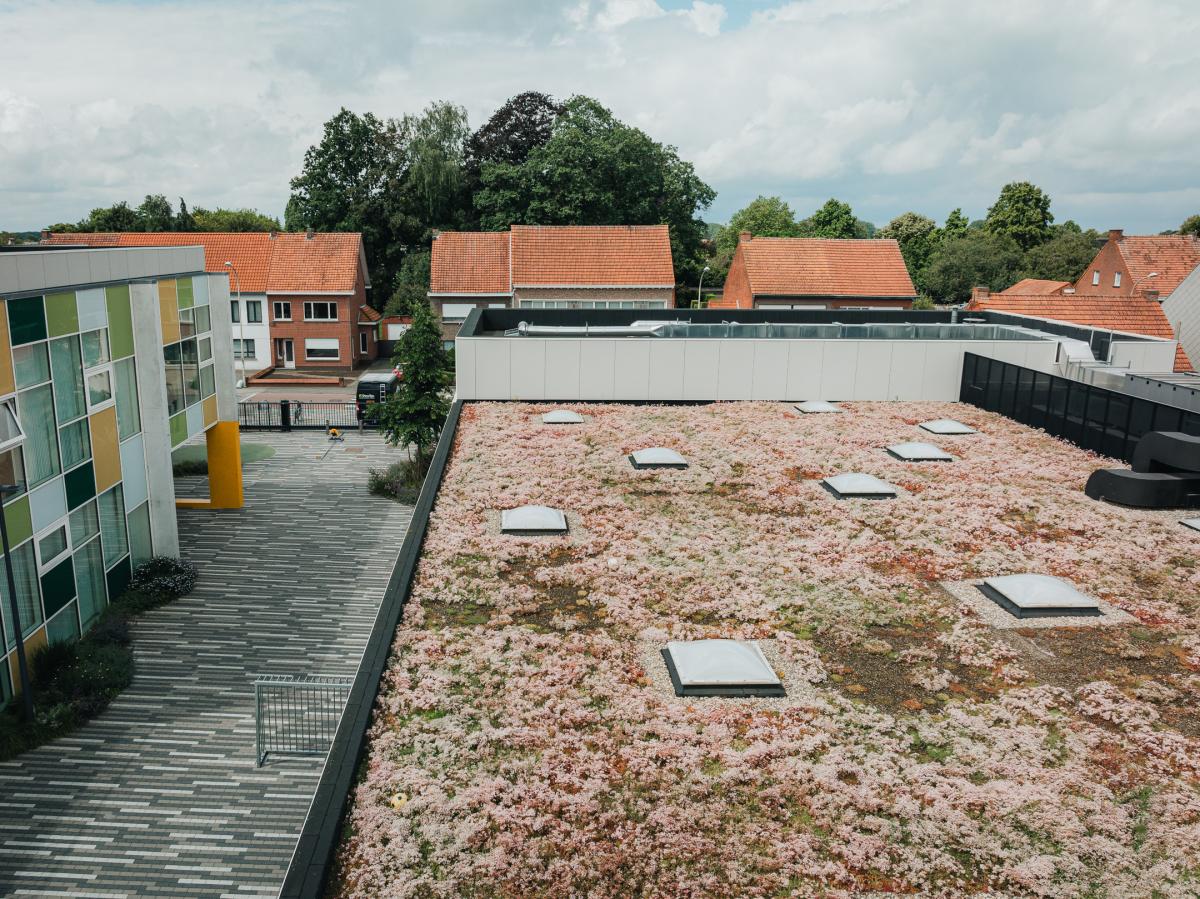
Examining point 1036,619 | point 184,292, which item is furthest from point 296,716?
point 184,292

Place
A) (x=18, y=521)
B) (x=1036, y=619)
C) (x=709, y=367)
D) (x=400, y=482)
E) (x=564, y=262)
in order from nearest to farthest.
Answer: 1. (x=1036, y=619)
2. (x=18, y=521)
3. (x=709, y=367)
4. (x=400, y=482)
5. (x=564, y=262)

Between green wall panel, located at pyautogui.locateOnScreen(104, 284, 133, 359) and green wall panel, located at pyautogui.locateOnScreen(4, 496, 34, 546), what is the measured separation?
18.5 ft

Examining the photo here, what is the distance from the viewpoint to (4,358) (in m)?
17.1

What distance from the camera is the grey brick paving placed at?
13250 millimetres

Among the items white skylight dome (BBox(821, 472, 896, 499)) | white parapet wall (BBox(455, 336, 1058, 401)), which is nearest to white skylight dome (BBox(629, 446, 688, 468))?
white skylight dome (BBox(821, 472, 896, 499))

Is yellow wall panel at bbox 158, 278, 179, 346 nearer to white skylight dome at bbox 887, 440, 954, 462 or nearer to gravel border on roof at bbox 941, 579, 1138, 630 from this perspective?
white skylight dome at bbox 887, 440, 954, 462

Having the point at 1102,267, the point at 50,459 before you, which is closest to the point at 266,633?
the point at 50,459

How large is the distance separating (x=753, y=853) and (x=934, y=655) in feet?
14.0

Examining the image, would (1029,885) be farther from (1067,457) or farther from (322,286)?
(322,286)

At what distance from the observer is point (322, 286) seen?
5453 cm

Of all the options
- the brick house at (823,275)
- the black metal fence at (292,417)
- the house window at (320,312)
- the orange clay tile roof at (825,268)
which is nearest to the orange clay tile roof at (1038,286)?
the orange clay tile roof at (825,268)

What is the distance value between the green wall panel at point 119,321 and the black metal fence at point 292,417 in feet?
53.9

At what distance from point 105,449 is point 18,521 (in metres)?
4.37

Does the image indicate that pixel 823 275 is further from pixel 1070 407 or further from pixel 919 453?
pixel 919 453
